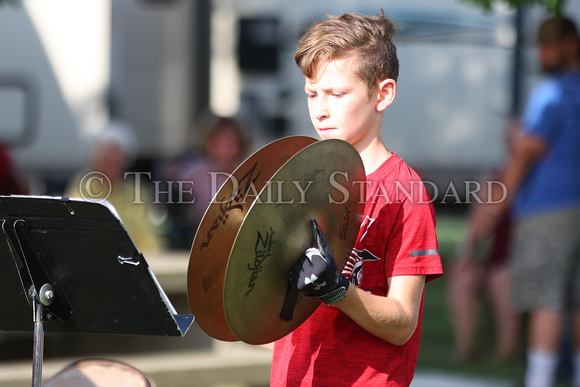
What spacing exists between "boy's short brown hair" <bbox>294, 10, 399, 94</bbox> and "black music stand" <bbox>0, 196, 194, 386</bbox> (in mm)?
609

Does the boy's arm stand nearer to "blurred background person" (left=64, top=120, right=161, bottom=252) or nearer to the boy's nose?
the boy's nose

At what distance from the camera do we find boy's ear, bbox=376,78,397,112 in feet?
6.29

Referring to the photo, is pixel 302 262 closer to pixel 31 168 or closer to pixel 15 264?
pixel 15 264

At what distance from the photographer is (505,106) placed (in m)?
9.76

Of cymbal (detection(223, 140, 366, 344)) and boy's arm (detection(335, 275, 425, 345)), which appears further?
boy's arm (detection(335, 275, 425, 345))

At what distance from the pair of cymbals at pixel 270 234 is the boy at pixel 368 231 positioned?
0.27ft

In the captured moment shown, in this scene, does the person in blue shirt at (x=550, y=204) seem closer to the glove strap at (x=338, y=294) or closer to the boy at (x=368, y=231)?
the boy at (x=368, y=231)

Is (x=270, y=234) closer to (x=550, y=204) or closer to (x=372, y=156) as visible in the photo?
(x=372, y=156)

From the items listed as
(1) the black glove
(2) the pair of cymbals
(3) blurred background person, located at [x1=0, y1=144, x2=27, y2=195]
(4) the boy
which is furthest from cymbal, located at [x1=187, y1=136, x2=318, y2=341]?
(3) blurred background person, located at [x1=0, y1=144, x2=27, y2=195]

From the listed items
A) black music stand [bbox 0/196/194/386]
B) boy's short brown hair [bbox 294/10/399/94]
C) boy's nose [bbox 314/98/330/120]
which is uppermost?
boy's short brown hair [bbox 294/10/399/94]

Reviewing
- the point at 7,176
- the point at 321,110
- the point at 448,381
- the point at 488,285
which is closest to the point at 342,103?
the point at 321,110

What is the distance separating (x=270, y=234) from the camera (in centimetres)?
164

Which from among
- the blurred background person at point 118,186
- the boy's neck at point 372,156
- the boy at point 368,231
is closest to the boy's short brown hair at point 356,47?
the boy at point 368,231

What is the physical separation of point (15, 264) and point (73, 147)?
5.67m
